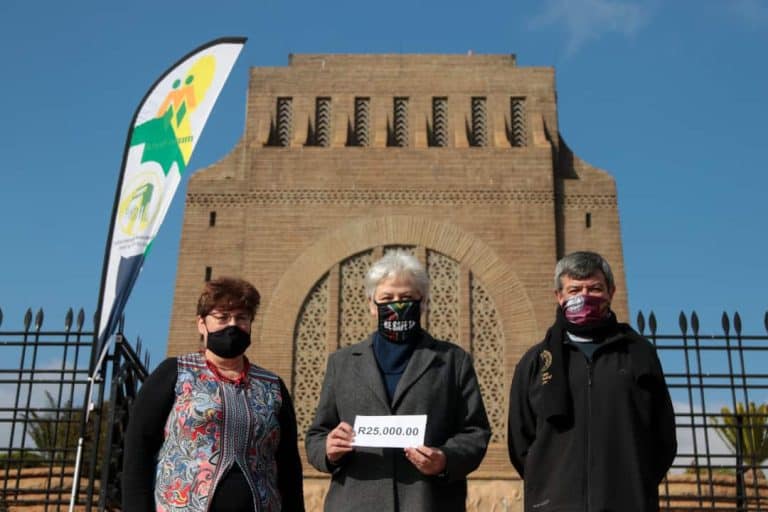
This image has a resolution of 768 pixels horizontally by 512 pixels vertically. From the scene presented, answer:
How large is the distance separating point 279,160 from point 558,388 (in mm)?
12812

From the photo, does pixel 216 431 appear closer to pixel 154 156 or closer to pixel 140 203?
pixel 140 203

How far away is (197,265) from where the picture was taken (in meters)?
15.1

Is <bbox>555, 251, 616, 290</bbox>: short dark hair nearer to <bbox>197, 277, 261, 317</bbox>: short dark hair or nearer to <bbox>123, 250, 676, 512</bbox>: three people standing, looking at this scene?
<bbox>123, 250, 676, 512</bbox>: three people standing

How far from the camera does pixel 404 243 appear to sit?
15023mm

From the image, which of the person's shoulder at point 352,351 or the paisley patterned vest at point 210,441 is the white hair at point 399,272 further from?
the paisley patterned vest at point 210,441

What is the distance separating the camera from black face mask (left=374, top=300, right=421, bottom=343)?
3.52m

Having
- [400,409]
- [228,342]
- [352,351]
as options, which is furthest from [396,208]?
[228,342]

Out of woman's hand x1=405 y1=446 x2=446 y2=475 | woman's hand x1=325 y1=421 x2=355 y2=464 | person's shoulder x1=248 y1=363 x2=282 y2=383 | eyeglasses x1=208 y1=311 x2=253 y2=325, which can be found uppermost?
eyeglasses x1=208 y1=311 x2=253 y2=325

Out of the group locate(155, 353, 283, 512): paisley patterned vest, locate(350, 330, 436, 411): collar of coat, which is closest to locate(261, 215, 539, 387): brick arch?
locate(350, 330, 436, 411): collar of coat

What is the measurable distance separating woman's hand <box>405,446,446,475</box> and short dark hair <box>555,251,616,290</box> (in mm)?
849

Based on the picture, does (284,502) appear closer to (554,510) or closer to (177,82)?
(554,510)

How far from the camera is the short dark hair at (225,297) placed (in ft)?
10.9

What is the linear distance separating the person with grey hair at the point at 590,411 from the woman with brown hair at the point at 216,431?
0.95m

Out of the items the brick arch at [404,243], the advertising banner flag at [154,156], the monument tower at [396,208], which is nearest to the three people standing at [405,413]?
the advertising banner flag at [154,156]
